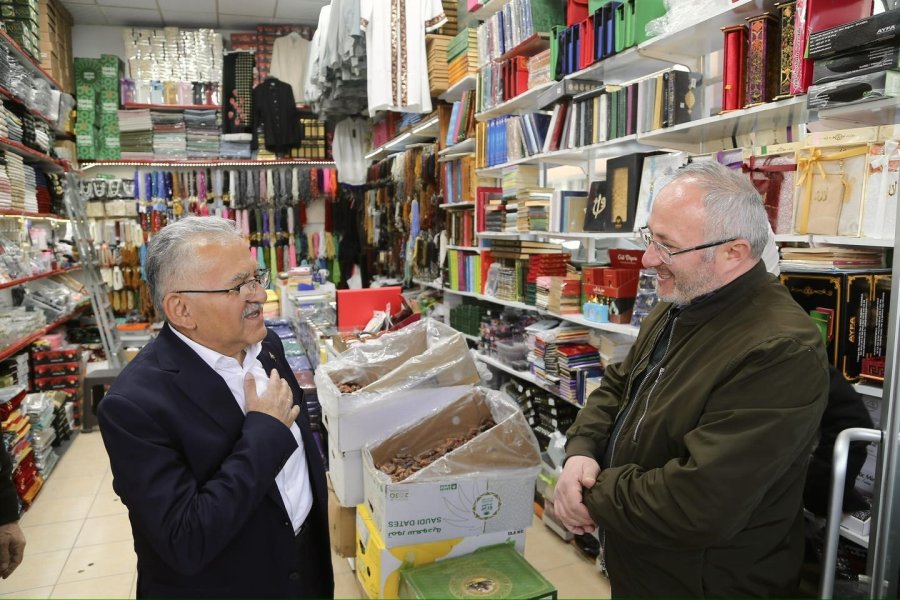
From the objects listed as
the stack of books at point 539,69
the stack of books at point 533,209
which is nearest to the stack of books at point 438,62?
the stack of books at point 539,69

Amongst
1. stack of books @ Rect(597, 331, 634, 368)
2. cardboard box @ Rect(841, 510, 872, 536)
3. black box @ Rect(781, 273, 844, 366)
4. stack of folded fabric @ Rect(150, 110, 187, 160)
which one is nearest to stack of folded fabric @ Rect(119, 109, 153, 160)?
stack of folded fabric @ Rect(150, 110, 187, 160)

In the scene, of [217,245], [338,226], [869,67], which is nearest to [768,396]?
[869,67]

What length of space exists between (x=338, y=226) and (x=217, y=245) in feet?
21.7

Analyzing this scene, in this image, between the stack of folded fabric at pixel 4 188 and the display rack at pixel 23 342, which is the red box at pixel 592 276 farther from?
the stack of folded fabric at pixel 4 188

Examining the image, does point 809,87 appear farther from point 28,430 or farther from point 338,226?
point 338,226

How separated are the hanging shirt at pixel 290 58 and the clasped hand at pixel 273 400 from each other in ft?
23.4

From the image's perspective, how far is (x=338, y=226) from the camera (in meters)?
7.94

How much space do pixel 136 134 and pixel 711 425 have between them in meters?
8.01

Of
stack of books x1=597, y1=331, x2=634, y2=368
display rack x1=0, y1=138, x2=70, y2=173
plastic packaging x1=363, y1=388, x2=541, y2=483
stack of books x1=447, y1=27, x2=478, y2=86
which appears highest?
stack of books x1=447, y1=27, x2=478, y2=86

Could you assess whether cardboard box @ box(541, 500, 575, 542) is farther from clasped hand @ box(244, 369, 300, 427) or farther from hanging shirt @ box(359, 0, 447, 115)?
→ hanging shirt @ box(359, 0, 447, 115)

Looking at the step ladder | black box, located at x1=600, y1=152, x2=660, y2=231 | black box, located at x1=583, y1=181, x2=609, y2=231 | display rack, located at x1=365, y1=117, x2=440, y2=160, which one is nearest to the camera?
black box, located at x1=600, y1=152, x2=660, y2=231

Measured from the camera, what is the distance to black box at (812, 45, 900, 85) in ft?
5.57

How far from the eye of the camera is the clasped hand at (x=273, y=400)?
1389 millimetres

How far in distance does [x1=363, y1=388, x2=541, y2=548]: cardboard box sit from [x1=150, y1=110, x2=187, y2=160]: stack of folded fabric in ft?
21.1
